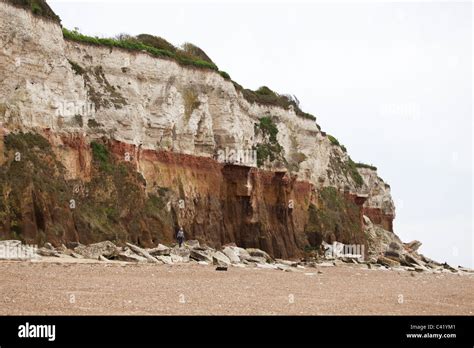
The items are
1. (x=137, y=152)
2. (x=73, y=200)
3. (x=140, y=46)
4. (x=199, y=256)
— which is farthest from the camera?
(x=140, y=46)

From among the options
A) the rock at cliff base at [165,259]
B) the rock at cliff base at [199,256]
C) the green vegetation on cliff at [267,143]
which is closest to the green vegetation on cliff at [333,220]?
the green vegetation on cliff at [267,143]

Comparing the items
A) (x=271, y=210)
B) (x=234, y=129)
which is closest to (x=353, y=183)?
(x=271, y=210)

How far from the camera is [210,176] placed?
1560 inches

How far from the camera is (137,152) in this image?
1369 inches

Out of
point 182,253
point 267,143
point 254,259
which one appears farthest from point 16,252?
point 267,143

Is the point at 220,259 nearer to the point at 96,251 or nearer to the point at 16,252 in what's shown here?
the point at 96,251

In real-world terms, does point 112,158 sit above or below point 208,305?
above

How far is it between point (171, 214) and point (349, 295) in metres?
22.0

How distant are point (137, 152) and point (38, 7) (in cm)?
866

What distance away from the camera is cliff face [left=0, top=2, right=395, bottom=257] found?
27.5 m

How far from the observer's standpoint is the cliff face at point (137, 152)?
27469mm

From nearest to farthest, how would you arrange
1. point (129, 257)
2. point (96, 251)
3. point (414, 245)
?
point (129, 257) < point (96, 251) < point (414, 245)

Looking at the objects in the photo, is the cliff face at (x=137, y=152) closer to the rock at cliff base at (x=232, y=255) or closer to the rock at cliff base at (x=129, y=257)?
the rock at cliff base at (x=129, y=257)
